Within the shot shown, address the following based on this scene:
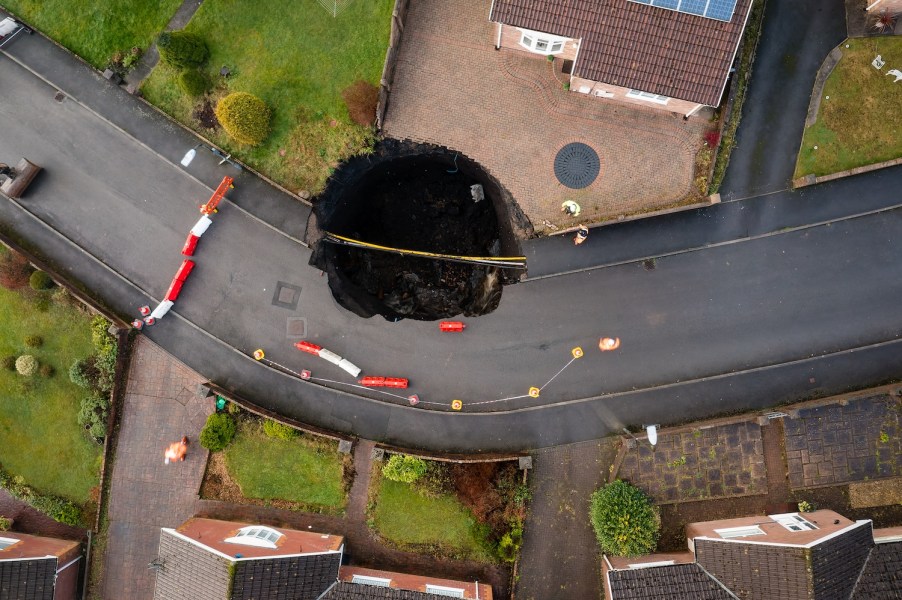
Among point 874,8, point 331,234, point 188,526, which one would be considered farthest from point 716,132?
point 188,526

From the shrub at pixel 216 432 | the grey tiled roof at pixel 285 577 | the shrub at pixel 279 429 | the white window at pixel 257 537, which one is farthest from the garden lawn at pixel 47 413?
the grey tiled roof at pixel 285 577

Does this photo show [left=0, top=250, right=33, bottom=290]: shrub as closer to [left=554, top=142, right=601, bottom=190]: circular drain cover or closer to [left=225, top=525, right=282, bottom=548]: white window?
[left=225, top=525, right=282, bottom=548]: white window

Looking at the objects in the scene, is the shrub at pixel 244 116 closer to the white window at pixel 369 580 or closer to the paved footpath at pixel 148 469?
the paved footpath at pixel 148 469

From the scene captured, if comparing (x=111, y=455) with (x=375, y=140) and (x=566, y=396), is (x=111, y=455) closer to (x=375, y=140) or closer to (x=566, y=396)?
(x=375, y=140)

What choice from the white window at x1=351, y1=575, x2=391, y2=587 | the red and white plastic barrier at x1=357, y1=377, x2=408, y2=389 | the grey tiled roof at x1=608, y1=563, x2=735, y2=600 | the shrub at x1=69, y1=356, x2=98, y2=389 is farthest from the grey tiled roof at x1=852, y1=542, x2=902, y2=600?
the shrub at x1=69, y1=356, x2=98, y2=389

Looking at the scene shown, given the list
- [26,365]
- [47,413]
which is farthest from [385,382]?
[26,365]

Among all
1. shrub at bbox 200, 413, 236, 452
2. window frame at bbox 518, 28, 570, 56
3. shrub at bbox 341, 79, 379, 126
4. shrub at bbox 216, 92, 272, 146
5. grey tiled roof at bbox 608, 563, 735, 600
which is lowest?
grey tiled roof at bbox 608, 563, 735, 600
